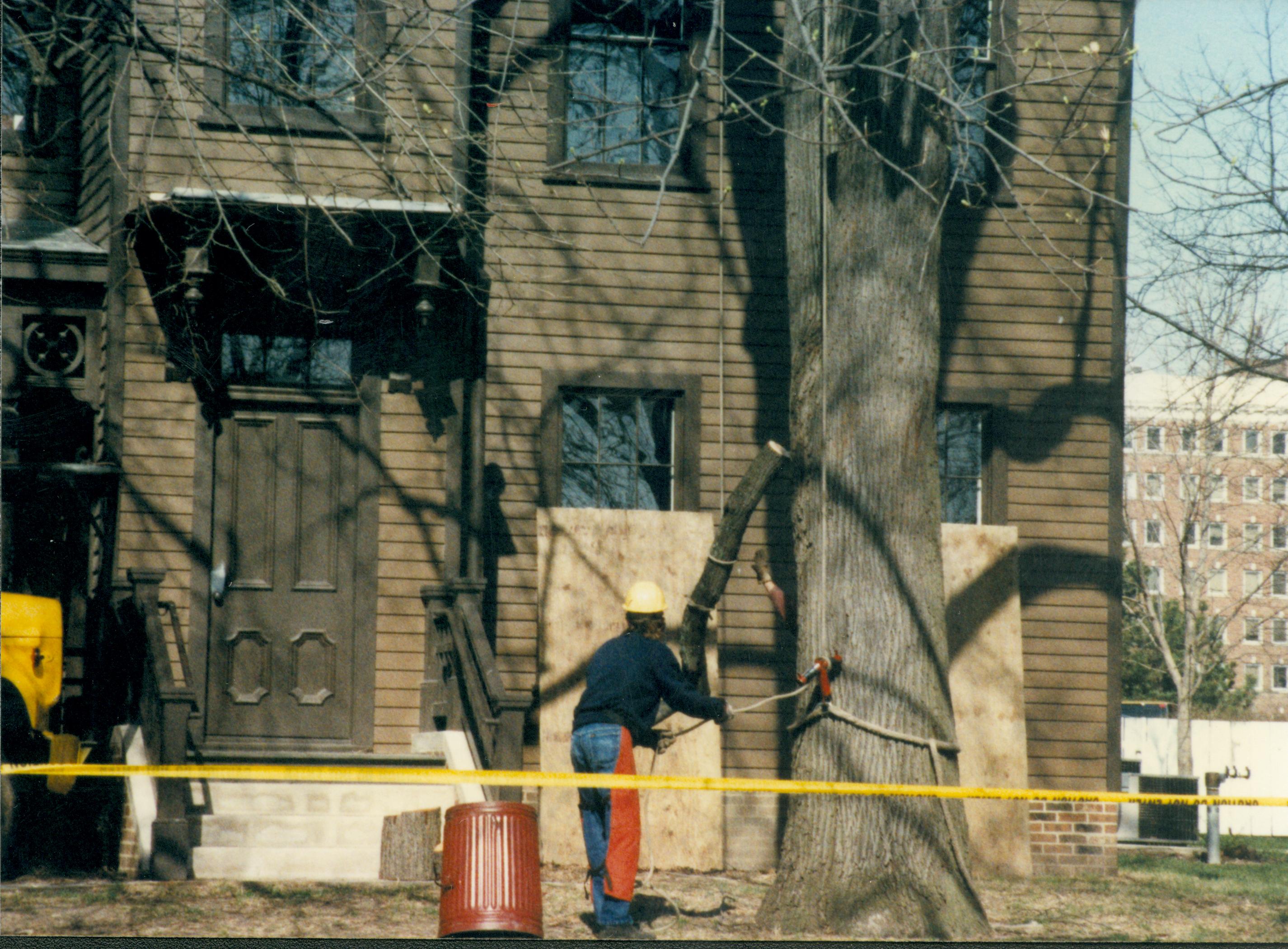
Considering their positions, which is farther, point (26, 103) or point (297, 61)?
point (297, 61)

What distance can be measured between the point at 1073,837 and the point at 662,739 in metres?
3.89

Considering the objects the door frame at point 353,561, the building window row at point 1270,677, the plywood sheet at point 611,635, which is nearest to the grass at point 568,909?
the plywood sheet at point 611,635

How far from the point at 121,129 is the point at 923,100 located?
5833 mm

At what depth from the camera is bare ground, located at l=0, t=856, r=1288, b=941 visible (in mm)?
7156

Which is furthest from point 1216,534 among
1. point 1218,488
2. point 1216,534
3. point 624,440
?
point 624,440

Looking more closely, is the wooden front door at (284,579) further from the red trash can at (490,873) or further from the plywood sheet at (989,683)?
the plywood sheet at (989,683)

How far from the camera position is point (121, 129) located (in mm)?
9867

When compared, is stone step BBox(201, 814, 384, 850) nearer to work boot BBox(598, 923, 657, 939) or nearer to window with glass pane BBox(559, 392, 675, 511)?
work boot BBox(598, 923, 657, 939)

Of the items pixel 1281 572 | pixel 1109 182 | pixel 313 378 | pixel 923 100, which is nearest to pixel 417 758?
pixel 313 378

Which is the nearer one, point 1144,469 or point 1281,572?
point 1281,572

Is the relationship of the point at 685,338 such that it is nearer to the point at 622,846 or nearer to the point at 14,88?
the point at 622,846

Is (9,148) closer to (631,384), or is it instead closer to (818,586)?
(631,384)

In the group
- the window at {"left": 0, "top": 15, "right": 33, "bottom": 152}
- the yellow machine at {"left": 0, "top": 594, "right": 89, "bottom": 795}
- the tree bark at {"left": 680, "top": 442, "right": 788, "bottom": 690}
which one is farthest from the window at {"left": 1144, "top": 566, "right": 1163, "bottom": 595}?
the window at {"left": 0, "top": 15, "right": 33, "bottom": 152}

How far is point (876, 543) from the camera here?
292 inches
